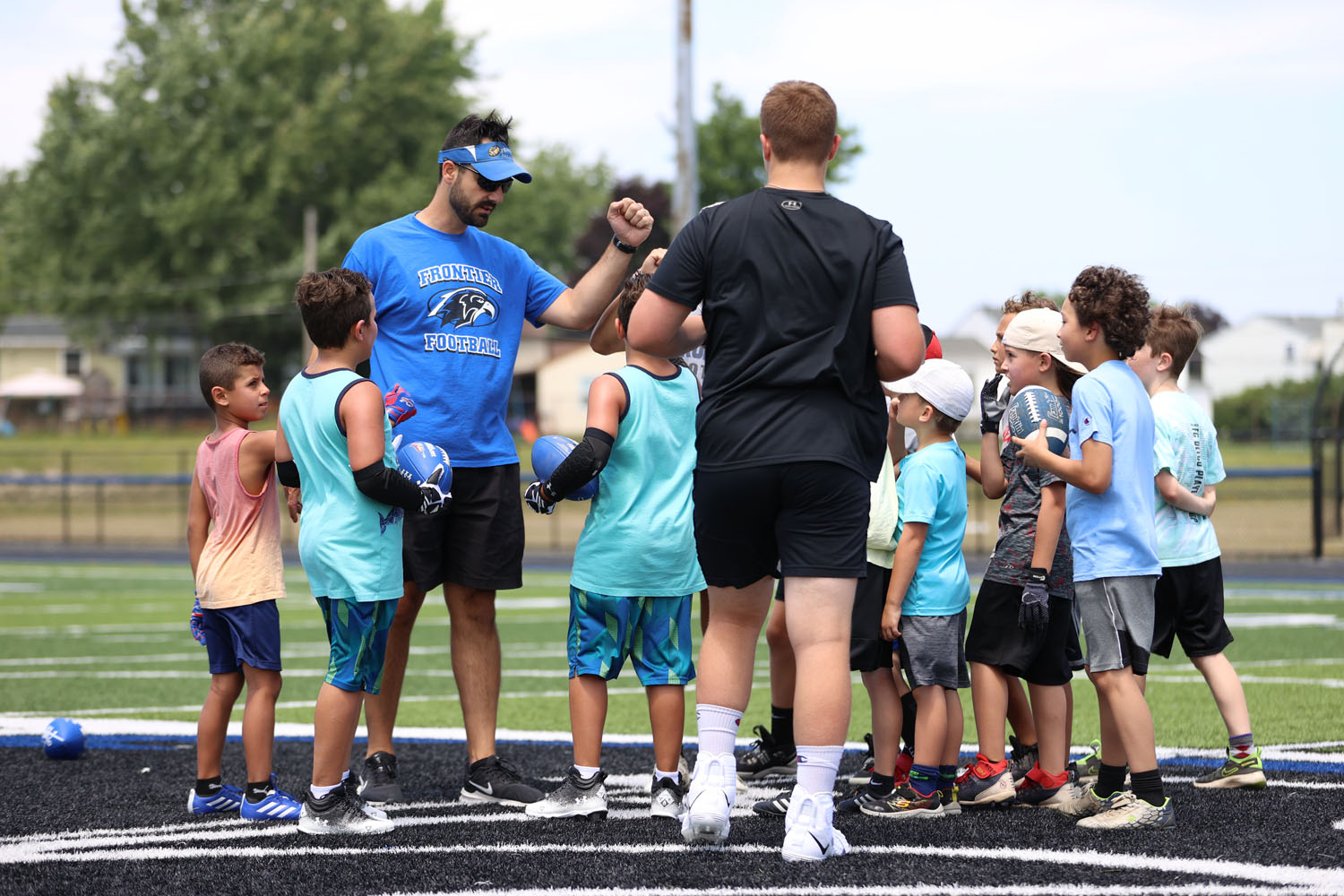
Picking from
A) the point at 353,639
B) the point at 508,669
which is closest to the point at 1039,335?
the point at 353,639

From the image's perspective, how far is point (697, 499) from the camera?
4418 mm

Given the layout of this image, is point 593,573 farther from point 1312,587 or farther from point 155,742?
point 1312,587

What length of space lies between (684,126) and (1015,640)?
15262mm

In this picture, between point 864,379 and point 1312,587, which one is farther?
point 1312,587

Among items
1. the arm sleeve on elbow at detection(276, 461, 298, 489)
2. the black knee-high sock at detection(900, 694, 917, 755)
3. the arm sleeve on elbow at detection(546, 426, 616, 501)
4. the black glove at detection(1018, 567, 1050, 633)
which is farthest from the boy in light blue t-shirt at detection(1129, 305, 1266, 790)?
Result: the arm sleeve on elbow at detection(276, 461, 298, 489)

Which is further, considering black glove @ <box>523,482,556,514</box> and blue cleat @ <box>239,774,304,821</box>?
blue cleat @ <box>239,774,304,821</box>

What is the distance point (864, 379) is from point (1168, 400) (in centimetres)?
209

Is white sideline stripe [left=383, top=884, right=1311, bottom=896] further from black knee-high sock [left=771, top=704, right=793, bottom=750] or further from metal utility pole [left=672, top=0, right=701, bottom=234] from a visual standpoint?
metal utility pole [left=672, top=0, right=701, bottom=234]

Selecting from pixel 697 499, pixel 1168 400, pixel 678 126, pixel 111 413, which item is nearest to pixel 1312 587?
pixel 678 126

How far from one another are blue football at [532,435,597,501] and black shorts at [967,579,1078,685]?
1469mm

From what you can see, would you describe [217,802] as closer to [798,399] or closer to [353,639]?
[353,639]

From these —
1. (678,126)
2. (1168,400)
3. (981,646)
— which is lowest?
(981,646)

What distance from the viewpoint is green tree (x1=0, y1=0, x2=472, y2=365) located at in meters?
51.1

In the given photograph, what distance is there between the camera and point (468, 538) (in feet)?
17.9
